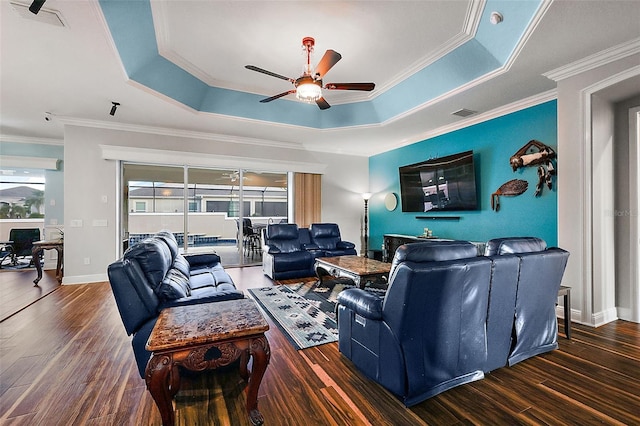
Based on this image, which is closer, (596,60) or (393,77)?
(596,60)

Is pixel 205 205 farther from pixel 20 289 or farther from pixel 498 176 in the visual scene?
pixel 498 176

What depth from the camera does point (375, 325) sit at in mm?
1976

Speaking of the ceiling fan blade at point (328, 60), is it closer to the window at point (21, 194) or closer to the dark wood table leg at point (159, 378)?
the dark wood table leg at point (159, 378)

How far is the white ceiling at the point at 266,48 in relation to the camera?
260 centimetres

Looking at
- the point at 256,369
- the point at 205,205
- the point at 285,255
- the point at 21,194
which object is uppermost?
the point at 21,194

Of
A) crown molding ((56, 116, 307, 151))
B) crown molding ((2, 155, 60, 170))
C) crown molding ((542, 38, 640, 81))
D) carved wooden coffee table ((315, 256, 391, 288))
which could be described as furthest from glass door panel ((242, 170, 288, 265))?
crown molding ((542, 38, 640, 81))

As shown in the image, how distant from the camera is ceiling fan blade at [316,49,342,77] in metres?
2.70

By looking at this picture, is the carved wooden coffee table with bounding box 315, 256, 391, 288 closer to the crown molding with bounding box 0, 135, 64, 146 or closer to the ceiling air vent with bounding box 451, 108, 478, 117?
the ceiling air vent with bounding box 451, 108, 478, 117

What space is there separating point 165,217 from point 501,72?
247 inches

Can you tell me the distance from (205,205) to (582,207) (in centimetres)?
685

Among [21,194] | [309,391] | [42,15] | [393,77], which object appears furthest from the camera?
[21,194]

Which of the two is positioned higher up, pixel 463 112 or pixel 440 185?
pixel 463 112

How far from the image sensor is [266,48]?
3504mm

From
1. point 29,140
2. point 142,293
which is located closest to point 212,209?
point 29,140
